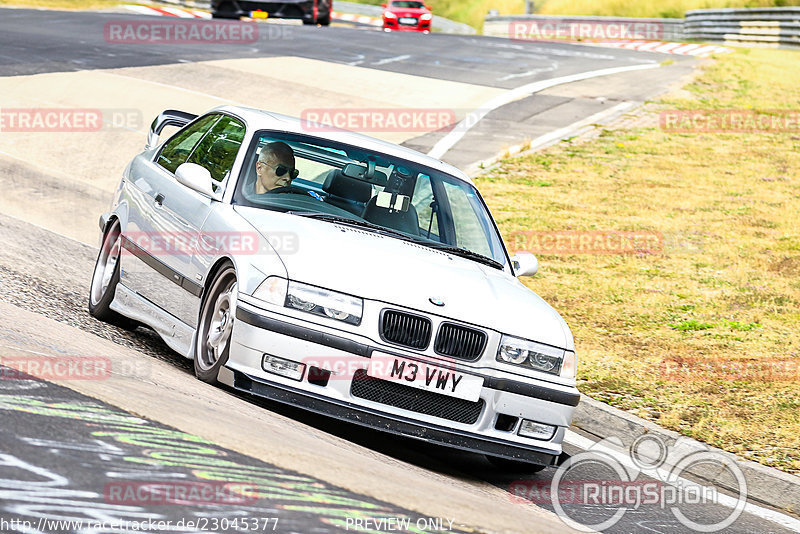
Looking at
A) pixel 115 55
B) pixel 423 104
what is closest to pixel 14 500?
pixel 423 104

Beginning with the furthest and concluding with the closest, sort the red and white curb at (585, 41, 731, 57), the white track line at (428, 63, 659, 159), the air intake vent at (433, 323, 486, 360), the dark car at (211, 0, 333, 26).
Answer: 1. the red and white curb at (585, 41, 731, 57)
2. the dark car at (211, 0, 333, 26)
3. the white track line at (428, 63, 659, 159)
4. the air intake vent at (433, 323, 486, 360)

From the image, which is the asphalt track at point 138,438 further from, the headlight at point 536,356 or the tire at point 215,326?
the headlight at point 536,356

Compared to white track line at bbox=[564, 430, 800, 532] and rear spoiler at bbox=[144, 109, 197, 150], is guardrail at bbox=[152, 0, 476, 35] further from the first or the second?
white track line at bbox=[564, 430, 800, 532]

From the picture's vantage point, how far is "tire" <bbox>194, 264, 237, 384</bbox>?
235 inches

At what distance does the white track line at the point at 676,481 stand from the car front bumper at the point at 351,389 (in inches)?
52.8

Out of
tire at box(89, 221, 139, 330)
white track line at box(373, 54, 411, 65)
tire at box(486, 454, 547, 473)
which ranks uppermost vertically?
white track line at box(373, 54, 411, 65)

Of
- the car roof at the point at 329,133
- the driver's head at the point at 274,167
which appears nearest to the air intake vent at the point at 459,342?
the driver's head at the point at 274,167

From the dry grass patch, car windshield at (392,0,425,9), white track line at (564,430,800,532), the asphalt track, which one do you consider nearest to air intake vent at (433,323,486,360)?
the asphalt track

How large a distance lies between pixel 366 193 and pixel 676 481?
2.63m

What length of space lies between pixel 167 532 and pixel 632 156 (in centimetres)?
1615

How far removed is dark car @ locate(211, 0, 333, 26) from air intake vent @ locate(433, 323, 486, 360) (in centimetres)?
2797

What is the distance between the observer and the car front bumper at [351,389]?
18.6 feet

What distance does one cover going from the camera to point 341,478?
4418 millimetres

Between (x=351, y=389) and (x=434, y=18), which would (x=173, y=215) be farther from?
(x=434, y=18)
